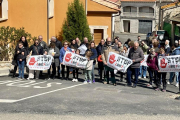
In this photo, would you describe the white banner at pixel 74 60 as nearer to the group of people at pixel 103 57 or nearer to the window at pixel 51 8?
the group of people at pixel 103 57

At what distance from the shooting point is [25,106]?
29.3 ft

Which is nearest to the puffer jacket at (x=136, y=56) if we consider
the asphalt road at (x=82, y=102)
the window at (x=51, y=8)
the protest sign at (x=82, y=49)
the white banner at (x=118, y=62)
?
the white banner at (x=118, y=62)

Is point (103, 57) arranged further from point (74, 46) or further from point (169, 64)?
point (74, 46)

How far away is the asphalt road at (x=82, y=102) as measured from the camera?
823cm

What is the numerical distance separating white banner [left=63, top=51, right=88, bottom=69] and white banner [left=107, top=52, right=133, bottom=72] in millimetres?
1120

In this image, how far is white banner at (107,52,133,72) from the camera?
1209cm

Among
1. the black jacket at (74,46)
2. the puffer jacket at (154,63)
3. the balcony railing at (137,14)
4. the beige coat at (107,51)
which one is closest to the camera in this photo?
the puffer jacket at (154,63)

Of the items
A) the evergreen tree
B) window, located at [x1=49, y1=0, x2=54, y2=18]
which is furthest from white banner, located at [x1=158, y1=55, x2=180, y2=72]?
window, located at [x1=49, y1=0, x2=54, y2=18]

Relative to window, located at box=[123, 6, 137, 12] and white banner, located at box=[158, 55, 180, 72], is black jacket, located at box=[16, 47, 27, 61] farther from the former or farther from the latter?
window, located at box=[123, 6, 137, 12]

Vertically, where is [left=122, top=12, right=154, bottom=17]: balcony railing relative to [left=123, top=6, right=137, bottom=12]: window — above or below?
below

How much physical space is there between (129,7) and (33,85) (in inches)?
1978

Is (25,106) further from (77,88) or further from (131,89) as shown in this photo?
(131,89)

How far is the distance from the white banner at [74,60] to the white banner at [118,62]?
3.67 feet

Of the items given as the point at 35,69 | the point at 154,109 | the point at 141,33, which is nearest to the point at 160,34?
the point at 141,33
